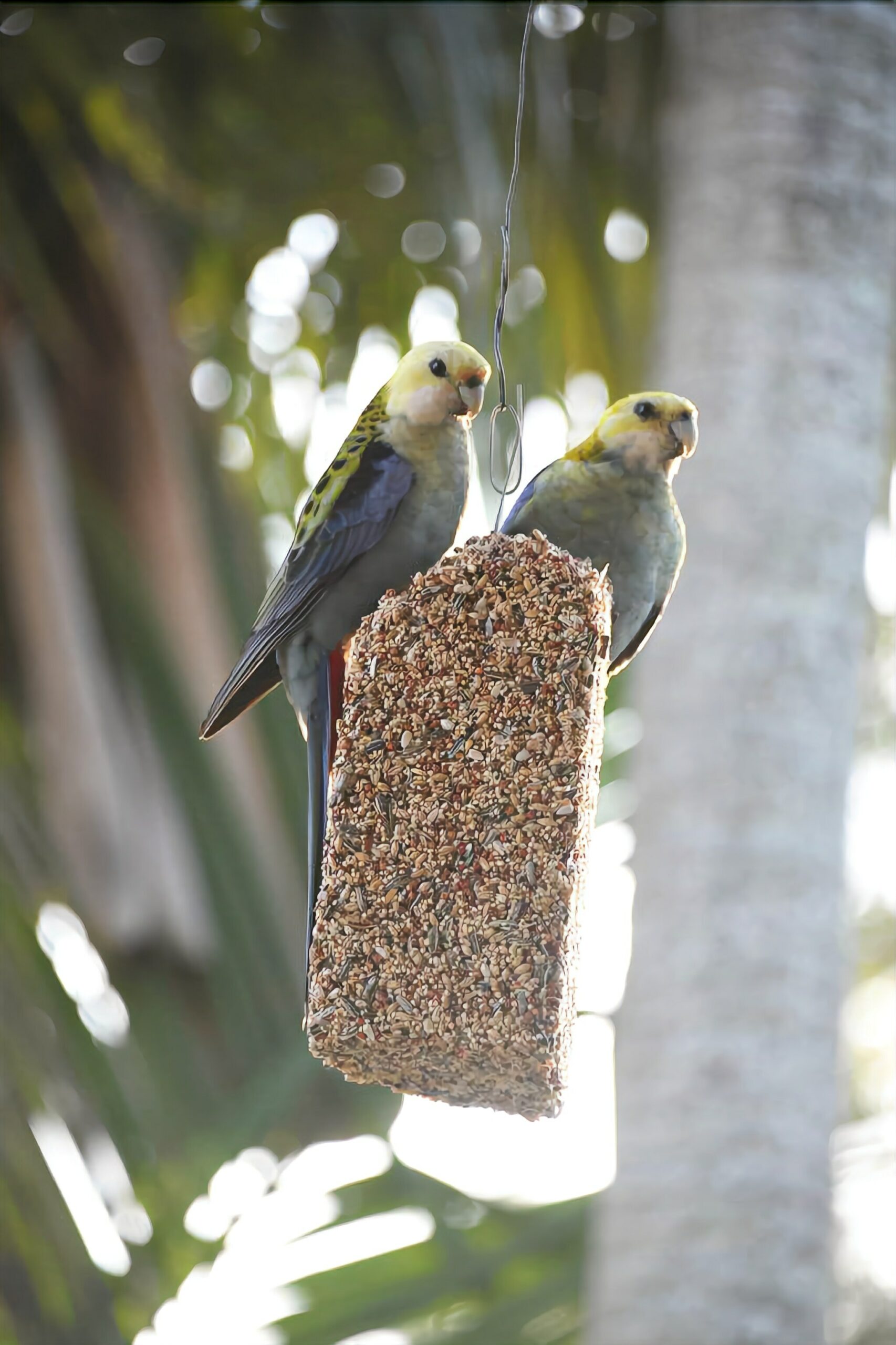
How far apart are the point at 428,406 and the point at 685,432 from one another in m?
0.31

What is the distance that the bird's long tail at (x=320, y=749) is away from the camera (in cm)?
178

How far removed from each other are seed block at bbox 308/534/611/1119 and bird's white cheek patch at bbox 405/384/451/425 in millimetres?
205

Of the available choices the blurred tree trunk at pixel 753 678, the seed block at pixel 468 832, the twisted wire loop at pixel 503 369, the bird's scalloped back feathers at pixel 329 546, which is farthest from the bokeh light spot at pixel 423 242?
the seed block at pixel 468 832

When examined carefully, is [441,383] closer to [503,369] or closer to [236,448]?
[503,369]

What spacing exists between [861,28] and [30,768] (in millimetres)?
2880

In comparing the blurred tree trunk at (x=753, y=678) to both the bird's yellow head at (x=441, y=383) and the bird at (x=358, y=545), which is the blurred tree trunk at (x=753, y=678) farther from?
the bird's yellow head at (x=441, y=383)

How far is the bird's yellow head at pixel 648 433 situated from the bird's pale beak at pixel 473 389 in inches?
7.5

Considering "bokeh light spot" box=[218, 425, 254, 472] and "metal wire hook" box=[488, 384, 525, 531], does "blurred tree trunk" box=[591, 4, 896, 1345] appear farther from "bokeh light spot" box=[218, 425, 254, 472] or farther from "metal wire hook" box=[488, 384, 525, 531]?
"metal wire hook" box=[488, 384, 525, 531]

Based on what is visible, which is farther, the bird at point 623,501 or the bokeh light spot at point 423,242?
the bokeh light spot at point 423,242

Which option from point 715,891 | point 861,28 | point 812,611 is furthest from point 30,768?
point 861,28

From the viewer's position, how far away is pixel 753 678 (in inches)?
146

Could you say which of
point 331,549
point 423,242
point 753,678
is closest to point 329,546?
point 331,549

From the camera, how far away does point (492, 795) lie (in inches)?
64.4

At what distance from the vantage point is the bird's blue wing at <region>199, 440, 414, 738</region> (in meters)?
1.84
